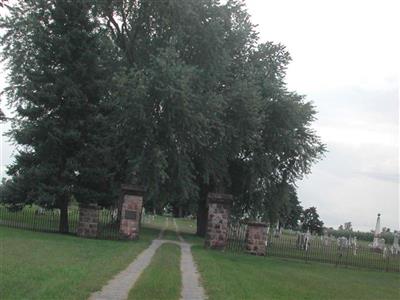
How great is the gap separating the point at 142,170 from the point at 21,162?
5784 millimetres

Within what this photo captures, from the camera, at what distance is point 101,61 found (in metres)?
28.8

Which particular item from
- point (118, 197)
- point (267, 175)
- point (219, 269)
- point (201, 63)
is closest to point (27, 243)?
point (219, 269)

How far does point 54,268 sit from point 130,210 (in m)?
12.5

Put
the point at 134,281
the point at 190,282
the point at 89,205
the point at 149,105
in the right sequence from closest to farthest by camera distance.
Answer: the point at 134,281, the point at 190,282, the point at 89,205, the point at 149,105

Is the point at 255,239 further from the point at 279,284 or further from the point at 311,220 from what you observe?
the point at 311,220

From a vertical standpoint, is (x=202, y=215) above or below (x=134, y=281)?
below

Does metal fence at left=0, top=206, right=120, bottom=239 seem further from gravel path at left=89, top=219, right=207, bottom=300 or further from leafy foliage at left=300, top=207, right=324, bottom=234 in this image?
leafy foliage at left=300, top=207, right=324, bottom=234

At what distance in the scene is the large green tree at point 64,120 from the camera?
2636cm

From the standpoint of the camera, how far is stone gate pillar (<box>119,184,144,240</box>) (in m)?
25.1

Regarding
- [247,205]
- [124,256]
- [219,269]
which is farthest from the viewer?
[247,205]

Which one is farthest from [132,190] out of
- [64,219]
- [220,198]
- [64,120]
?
[64,120]

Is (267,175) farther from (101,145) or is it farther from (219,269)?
(219,269)

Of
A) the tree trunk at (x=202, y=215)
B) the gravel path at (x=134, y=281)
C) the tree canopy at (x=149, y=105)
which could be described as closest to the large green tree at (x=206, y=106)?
the tree canopy at (x=149, y=105)

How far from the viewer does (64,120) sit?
89.8 ft
